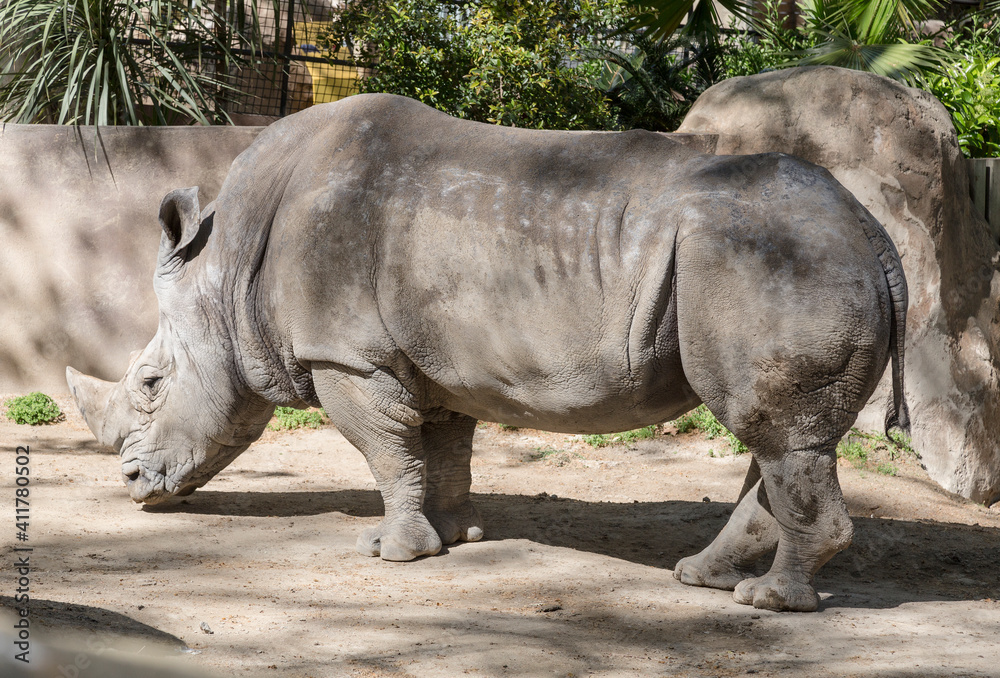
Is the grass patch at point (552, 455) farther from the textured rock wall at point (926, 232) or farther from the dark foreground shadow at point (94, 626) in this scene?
the dark foreground shadow at point (94, 626)

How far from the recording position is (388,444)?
4.81 metres

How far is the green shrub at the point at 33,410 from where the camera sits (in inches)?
295

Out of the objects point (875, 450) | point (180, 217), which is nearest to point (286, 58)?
point (180, 217)

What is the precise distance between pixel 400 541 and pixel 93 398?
6.56 feet

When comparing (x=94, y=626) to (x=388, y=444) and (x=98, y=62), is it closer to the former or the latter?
(x=388, y=444)

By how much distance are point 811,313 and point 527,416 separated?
134 cm

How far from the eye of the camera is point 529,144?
4.53 metres

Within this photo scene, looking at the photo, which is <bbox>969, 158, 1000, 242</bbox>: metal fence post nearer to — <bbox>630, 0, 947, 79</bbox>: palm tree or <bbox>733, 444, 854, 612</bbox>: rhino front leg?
<bbox>630, 0, 947, 79</bbox>: palm tree

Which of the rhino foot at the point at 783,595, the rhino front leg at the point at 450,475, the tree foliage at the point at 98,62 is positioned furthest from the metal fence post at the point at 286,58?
the rhino foot at the point at 783,595

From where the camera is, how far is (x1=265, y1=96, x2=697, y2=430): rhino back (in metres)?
4.09

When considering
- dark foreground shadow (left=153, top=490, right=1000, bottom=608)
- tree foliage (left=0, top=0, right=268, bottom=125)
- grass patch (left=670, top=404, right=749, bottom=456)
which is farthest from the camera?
tree foliage (left=0, top=0, right=268, bottom=125)

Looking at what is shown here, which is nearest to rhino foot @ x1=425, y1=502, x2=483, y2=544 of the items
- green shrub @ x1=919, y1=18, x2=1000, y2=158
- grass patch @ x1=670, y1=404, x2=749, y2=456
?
grass patch @ x1=670, y1=404, x2=749, y2=456

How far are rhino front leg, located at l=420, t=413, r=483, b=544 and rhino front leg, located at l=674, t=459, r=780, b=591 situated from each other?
1.24 metres

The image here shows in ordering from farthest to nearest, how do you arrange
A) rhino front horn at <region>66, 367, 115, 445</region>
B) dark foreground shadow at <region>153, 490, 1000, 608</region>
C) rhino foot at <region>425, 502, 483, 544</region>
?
rhino front horn at <region>66, 367, 115, 445</region>, rhino foot at <region>425, 502, 483, 544</region>, dark foreground shadow at <region>153, 490, 1000, 608</region>
